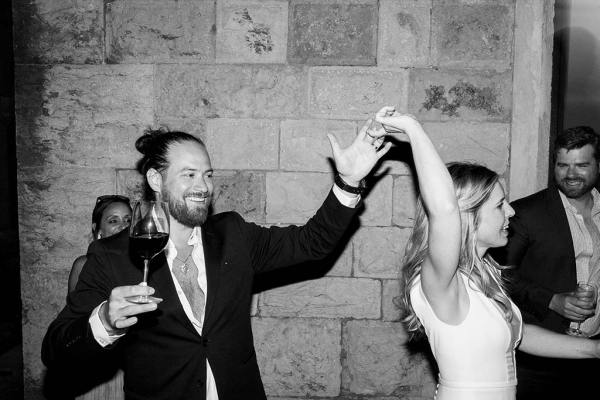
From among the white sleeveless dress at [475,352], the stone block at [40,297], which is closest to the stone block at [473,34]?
the white sleeveless dress at [475,352]

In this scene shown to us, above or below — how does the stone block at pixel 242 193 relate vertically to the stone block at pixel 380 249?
above

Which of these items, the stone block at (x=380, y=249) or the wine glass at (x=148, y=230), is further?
the stone block at (x=380, y=249)

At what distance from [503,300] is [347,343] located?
4.98ft

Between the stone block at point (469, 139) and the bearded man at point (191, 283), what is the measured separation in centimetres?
110

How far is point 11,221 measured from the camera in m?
8.55

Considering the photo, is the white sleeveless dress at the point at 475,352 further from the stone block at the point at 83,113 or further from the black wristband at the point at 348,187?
the stone block at the point at 83,113

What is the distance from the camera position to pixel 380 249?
336 cm

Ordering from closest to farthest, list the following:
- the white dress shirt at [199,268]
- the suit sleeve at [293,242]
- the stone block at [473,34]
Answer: the white dress shirt at [199,268], the suit sleeve at [293,242], the stone block at [473,34]

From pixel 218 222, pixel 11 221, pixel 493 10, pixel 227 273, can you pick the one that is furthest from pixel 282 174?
pixel 11 221

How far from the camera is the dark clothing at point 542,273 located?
2.93 m

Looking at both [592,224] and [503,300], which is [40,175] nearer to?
[503,300]

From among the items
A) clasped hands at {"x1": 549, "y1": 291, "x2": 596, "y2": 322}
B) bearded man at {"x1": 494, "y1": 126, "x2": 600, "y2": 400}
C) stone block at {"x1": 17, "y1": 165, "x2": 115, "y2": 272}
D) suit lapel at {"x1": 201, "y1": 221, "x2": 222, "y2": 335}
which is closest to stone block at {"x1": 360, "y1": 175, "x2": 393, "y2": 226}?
bearded man at {"x1": 494, "y1": 126, "x2": 600, "y2": 400}

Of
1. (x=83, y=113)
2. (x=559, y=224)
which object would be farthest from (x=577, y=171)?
(x=83, y=113)

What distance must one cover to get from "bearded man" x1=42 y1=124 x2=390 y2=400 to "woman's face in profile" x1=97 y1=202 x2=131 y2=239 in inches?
28.7
